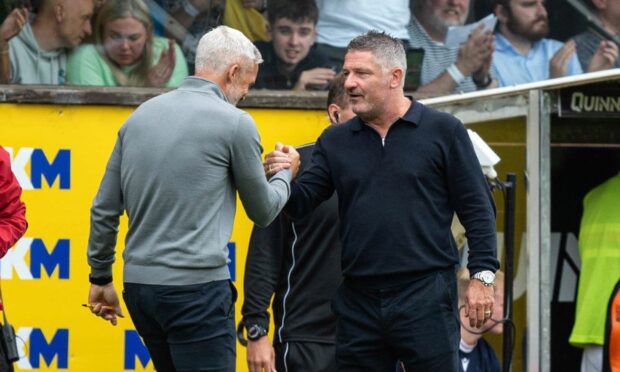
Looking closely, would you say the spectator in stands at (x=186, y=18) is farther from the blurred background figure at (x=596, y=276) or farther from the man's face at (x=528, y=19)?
the blurred background figure at (x=596, y=276)

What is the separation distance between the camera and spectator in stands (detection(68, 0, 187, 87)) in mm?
7414

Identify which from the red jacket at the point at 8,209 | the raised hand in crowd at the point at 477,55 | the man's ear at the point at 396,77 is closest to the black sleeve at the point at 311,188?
the man's ear at the point at 396,77

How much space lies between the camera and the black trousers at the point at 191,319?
4.78 metres

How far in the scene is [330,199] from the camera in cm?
566

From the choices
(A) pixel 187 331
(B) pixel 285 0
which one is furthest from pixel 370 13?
(A) pixel 187 331

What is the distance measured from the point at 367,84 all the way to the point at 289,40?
101 inches

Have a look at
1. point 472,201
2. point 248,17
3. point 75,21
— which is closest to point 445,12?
point 248,17

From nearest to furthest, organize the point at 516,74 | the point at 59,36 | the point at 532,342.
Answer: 1. the point at 532,342
2. the point at 59,36
3. the point at 516,74

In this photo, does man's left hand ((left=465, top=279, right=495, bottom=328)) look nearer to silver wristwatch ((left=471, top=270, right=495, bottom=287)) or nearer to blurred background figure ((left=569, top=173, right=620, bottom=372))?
silver wristwatch ((left=471, top=270, right=495, bottom=287))

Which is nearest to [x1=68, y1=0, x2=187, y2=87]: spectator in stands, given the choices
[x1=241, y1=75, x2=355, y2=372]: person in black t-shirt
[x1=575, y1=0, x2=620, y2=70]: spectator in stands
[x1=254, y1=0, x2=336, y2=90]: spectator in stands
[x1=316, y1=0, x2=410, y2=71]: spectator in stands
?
[x1=254, y1=0, x2=336, y2=90]: spectator in stands

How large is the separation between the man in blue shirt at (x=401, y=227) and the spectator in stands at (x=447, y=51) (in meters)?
2.63

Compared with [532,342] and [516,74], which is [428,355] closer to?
[532,342]

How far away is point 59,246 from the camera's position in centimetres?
745

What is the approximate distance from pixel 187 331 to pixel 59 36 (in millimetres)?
3022
